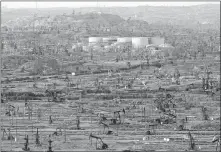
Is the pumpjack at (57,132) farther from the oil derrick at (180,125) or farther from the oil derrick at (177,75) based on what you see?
the oil derrick at (177,75)

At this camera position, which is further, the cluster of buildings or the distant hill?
the distant hill

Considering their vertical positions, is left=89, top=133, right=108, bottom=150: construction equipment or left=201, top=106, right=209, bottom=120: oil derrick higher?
left=89, top=133, right=108, bottom=150: construction equipment

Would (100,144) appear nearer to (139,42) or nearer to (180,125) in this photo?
(180,125)

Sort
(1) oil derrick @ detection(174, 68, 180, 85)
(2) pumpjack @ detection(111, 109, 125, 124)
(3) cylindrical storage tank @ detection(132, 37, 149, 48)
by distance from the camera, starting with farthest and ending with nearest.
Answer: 1. (3) cylindrical storage tank @ detection(132, 37, 149, 48)
2. (1) oil derrick @ detection(174, 68, 180, 85)
3. (2) pumpjack @ detection(111, 109, 125, 124)

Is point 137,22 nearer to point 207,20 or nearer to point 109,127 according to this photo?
point 207,20

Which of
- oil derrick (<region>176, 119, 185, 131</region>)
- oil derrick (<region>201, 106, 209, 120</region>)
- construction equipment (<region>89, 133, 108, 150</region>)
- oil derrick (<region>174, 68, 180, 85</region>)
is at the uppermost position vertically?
construction equipment (<region>89, 133, 108, 150</region>)

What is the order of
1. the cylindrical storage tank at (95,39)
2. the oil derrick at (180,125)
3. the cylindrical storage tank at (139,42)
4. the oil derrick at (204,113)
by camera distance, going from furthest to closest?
the cylindrical storage tank at (95,39)
the cylindrical storage tank at (139,42)
the oil derrick at (204,113)
the oil derrick at (180,125)

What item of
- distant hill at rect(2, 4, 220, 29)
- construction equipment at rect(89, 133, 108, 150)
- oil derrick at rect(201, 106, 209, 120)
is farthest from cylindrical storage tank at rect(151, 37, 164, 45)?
distant hill at rect(2, 4, 220, 29)

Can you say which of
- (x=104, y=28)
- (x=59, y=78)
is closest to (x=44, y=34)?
(x=104, y=28)

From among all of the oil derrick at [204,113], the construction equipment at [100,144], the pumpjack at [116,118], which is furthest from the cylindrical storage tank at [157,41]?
the construction equipment at [100,144]

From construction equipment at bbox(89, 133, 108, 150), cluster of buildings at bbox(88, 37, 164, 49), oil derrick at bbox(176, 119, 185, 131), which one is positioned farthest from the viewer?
cluster of buildings at bbox(88, 37, 164, 49)

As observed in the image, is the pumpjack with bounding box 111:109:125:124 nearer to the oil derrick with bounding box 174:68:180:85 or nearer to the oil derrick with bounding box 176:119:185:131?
the oil derrick with bounding box 176:119:185:131
